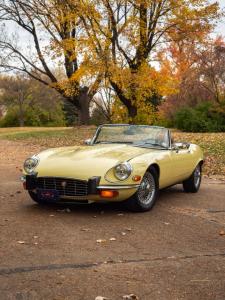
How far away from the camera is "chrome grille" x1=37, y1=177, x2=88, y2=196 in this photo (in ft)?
20.8

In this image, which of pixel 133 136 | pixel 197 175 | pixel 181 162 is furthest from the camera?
pixel 197 175

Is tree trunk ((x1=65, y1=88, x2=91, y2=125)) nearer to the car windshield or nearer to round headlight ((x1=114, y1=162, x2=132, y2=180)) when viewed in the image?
the car windshield

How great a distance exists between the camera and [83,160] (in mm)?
6703

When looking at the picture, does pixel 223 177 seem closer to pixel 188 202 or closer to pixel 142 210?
pixel 188 202

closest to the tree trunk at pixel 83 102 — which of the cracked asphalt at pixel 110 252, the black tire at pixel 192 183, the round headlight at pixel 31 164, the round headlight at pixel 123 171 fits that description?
the black tire at pixel 192 183

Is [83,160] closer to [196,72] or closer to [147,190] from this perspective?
[147,190]

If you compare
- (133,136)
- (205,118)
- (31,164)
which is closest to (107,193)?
(31,164)

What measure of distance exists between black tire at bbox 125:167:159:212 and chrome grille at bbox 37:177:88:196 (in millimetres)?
718

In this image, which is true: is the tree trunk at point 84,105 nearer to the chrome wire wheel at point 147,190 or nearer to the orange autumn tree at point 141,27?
the orange autumn tree at point 141,27

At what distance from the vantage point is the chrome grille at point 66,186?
250 inches

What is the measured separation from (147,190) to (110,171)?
32.0 inches

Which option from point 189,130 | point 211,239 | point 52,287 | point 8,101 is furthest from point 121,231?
point 8,101

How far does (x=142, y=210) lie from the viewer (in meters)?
6.80

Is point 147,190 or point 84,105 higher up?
point 84,105
